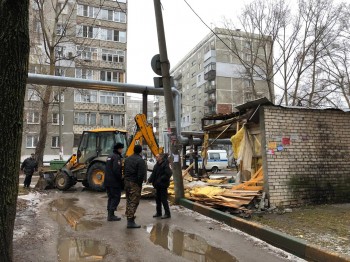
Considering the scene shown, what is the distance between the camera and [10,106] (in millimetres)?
4148

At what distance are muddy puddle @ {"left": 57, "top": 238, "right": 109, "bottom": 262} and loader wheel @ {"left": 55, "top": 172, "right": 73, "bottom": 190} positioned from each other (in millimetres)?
9345

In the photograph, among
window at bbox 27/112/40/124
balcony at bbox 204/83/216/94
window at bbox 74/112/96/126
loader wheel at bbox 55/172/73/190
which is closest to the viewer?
loader wheel at bbox 55/172/73/190

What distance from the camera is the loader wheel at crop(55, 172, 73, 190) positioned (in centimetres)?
1560

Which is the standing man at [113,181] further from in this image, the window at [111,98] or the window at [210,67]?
the window at [210,67]

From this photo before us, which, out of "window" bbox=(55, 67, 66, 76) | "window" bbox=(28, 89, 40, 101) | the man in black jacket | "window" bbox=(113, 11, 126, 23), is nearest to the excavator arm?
the man in black jacket

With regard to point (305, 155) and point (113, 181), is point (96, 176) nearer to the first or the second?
point (113, 181)

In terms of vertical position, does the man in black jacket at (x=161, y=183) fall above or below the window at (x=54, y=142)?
below

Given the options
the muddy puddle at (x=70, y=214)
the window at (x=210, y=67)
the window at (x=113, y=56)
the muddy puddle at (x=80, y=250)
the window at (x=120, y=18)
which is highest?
the window at (x=120, y=18)

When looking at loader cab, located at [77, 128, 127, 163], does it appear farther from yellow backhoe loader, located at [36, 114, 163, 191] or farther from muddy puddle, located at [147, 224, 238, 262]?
muddy puddle, located at [147, 224, 238, 262]

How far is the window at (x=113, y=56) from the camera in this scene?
161ft

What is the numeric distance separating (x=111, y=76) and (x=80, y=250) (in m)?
44.9

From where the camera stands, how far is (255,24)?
33.0 meters

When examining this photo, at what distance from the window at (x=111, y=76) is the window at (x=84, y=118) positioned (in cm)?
517

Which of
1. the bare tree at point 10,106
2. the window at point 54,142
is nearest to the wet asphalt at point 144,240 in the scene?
the bare tree at point 10,106
